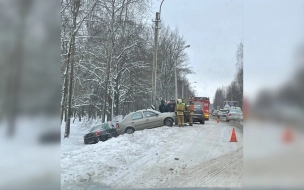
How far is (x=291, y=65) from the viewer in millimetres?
2771

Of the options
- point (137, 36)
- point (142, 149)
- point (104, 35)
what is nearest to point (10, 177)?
point (142, 149)

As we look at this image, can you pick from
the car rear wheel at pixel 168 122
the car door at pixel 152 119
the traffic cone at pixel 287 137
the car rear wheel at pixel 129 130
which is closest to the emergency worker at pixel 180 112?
the car rear wheel at pixel 168 122

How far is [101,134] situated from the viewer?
13.9m

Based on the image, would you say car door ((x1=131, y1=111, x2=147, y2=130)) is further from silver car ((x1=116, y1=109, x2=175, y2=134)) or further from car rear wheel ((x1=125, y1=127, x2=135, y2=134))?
car rear wheel ((x1=125, y1=127, x2=135, y2=134))

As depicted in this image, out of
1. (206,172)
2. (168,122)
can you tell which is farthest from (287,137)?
(168,122)

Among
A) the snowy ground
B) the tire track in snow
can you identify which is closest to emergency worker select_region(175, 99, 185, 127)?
the snowy ground

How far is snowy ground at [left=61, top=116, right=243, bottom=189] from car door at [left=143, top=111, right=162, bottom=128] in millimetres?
5228

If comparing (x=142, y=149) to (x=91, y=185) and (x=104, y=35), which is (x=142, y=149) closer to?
(x=91, y=185)

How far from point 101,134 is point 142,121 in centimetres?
181

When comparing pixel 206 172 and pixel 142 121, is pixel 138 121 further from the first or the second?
pixel 206 172

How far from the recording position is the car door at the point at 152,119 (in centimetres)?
1467

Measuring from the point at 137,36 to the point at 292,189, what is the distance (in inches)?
788

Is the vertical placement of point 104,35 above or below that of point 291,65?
above

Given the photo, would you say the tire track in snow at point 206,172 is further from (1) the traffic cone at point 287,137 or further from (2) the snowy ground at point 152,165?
(1) the traffic cone at point 287,137
